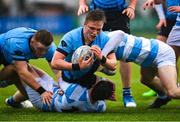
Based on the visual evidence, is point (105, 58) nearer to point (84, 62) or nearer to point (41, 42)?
point (84, 62)

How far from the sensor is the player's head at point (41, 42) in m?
8.54

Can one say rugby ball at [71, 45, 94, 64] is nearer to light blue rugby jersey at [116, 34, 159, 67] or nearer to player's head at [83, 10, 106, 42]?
player's head at [83, 10, 106, 42]

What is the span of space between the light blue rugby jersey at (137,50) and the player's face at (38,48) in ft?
3.07

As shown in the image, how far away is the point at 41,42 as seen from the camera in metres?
8.58

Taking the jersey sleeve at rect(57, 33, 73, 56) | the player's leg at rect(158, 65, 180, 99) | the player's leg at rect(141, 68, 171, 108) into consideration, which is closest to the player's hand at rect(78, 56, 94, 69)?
the jersey sleeve at rect(57, 33, 73, 56)

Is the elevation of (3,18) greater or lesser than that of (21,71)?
lesser

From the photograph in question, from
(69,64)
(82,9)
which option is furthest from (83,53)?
(82,9)

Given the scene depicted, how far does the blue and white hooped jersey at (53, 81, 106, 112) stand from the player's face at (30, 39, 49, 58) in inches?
18.6

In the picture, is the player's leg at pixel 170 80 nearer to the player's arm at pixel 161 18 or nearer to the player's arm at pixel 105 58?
the player's arm at pixel 105 58

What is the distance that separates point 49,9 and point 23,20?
9486 mm

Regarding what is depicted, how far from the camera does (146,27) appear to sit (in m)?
35.5

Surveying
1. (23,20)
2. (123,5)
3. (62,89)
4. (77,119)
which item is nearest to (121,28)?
(123,5)

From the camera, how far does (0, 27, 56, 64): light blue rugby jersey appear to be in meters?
8.76

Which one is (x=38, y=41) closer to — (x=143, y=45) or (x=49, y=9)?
(x=143, y=45)
